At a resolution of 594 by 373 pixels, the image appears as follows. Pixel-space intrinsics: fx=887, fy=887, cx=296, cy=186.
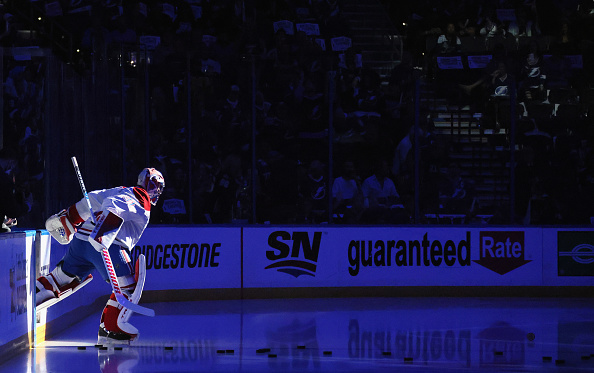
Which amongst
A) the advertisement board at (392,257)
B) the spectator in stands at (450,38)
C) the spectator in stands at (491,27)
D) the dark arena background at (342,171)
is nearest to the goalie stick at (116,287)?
the dark arena background at (342,171)

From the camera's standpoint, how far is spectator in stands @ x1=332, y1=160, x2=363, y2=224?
1173cm

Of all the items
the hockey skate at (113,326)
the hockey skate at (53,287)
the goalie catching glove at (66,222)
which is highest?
the goalie catching glove at (66,222)

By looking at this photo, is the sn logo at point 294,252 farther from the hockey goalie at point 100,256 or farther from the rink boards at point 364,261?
the hockey goalie at point 100,256

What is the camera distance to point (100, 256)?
7.58m

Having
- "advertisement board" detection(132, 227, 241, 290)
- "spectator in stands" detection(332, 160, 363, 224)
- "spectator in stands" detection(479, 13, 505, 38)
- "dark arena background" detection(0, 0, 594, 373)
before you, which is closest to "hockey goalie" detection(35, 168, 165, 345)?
"dark arena background" detection(0, 0, 594, 373)

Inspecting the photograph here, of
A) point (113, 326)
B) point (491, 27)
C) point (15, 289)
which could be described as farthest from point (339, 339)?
point (491, 27)

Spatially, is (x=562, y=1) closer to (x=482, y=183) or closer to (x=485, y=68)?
(x=485, y=68)

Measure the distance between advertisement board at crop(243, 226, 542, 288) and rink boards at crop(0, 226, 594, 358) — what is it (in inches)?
0.5

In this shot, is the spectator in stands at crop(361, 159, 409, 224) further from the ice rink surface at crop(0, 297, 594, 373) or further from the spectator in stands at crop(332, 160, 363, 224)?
the ice rink surface at crop(0, 297, 594, 373)

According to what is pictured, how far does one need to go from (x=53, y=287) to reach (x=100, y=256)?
528 millimetres

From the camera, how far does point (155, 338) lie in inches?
322

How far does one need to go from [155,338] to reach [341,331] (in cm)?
183

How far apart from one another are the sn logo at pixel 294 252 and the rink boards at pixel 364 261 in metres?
0.01

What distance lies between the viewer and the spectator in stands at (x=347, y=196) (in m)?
11.7
